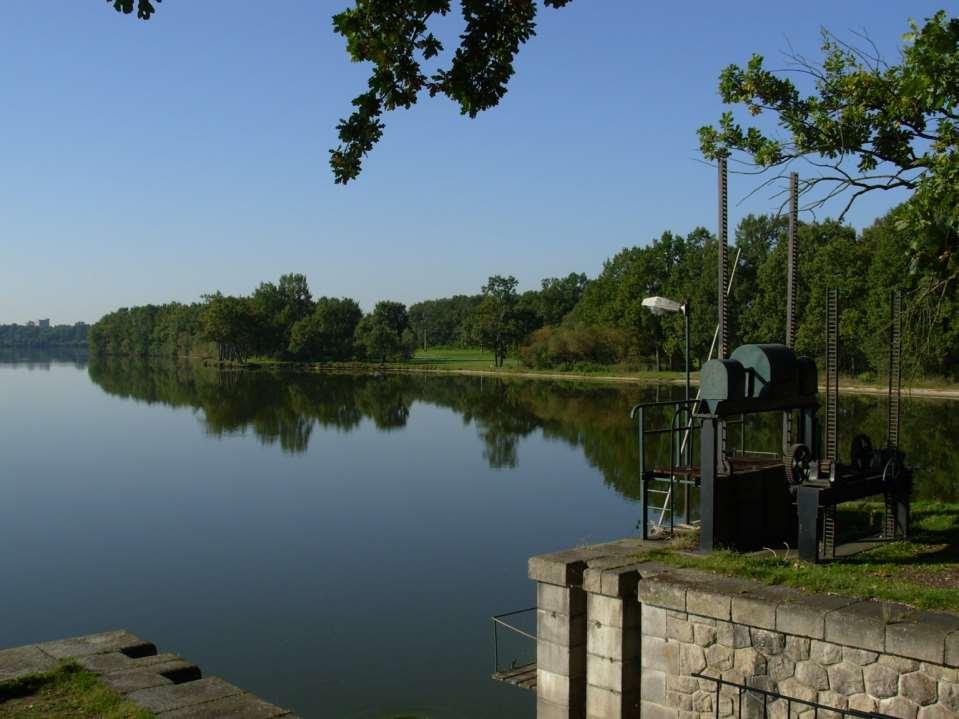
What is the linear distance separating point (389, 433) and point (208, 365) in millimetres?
93673

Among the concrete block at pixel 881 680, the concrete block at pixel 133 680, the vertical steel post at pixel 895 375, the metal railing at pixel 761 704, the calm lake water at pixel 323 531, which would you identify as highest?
the vertical steel post at pixel 895 375

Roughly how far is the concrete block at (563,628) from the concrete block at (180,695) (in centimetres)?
338

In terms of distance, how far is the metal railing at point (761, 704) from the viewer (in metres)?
7.31

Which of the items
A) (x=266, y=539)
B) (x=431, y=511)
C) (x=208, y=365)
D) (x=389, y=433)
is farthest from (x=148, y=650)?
(x=208, y=365)

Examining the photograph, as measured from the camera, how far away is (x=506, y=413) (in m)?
51.8

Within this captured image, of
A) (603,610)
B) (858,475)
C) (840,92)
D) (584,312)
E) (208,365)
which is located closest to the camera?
(603,610)

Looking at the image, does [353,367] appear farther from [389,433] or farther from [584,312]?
[389,433]

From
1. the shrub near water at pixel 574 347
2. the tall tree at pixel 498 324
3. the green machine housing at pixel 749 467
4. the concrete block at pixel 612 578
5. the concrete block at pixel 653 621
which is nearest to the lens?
the concrete block at pixel 653 621

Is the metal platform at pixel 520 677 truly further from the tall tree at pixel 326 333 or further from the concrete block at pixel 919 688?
the tall tree at pixel 326 333

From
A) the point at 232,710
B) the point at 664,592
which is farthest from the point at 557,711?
the point at 232,710

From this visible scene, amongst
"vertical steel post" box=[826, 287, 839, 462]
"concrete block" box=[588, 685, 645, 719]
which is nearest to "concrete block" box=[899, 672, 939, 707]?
"concrete block" box=[588, 685, 645, 719]

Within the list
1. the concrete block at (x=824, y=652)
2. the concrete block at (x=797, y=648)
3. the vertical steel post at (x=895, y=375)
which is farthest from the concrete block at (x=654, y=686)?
the vertical steel post at (x=895, y=375)

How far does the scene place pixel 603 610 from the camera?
9094mm

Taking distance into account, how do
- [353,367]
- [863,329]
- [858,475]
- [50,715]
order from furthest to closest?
[353,367]
[863,329]
[858,475]
[50,715]
